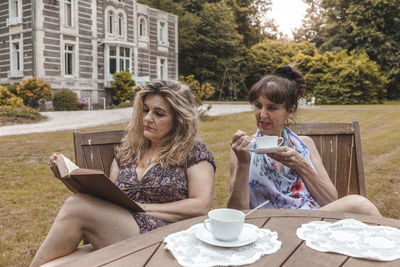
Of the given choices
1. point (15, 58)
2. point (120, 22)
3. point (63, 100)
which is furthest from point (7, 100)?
point (120, 22)

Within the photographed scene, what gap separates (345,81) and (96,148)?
23.2 meters

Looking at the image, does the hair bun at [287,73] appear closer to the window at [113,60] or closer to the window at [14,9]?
the window at [14,9]

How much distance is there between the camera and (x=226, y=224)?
1299 millimetres

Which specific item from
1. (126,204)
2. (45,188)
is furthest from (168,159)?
(45,188)

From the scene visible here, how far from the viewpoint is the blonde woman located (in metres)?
1.74

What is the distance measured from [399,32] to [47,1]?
77.6 feet

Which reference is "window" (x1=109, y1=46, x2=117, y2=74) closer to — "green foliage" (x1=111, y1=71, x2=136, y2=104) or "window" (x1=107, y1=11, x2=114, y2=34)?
"window" (x1=107, y1=11, x2=114, y2=34)

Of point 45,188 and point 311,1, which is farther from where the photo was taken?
point 311,1

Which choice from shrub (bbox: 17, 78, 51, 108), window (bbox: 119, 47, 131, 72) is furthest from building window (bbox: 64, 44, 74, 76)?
shrub (bbox: 17, 78, 51, 108)

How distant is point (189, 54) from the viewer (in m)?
31.5

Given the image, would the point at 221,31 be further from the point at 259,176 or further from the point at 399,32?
the point at 259,176

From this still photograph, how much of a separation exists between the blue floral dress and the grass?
466 millimetres

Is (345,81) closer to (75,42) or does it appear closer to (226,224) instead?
(75,42)

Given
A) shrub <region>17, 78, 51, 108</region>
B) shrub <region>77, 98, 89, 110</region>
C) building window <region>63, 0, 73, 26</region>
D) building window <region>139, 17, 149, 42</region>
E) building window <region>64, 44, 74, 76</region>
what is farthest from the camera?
building window <region>139, 17, 149, 42</region>
